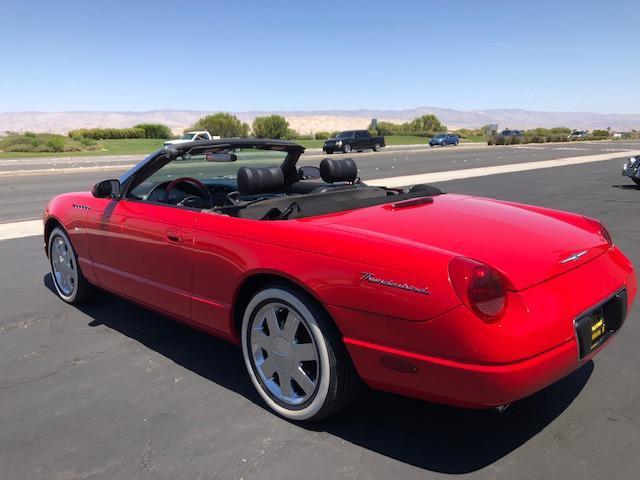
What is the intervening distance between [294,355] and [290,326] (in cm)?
15

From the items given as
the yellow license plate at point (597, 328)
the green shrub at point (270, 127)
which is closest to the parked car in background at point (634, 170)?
the yellow license plate at point (597, 328)

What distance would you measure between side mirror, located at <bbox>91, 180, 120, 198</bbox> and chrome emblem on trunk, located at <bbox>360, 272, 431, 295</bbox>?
2.43m

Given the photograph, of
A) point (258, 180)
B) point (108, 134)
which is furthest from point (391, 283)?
point (108, 134)

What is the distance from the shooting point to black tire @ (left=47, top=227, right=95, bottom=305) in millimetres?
4734

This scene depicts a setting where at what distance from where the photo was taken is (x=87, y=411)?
3125 millimetres

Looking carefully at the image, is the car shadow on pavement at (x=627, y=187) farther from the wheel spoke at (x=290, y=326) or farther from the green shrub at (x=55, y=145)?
the green shrub at (x=55, y=145)

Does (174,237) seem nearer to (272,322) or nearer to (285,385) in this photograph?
(272,322)

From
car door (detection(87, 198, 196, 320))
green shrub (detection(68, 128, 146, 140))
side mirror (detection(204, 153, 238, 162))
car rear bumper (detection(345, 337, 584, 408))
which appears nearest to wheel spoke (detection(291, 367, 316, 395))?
car rear bumper (detection(345, 337, 584, 408))

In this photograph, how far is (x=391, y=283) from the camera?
2.42 metres

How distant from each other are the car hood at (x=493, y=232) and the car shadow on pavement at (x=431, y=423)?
0.83m

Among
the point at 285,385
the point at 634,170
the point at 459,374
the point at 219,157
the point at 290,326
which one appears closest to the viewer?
the point at 459,374

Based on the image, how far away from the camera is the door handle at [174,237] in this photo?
344 centimetres

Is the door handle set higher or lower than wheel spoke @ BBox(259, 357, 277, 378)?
higher

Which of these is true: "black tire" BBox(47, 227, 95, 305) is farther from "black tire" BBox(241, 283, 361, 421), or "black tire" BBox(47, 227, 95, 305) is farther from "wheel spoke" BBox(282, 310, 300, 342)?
"wheel spoke" BBox(282, 310, 300, 342)
